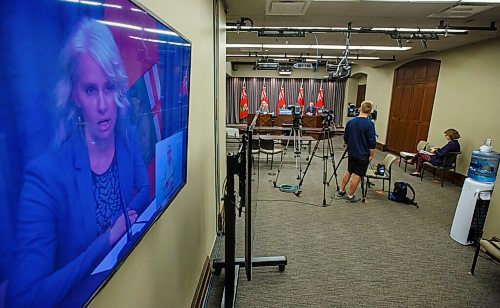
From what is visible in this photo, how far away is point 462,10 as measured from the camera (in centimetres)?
356

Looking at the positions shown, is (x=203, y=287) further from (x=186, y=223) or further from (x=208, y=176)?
(x=208, y=176)

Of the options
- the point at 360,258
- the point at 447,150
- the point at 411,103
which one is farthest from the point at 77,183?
the point at 411,103

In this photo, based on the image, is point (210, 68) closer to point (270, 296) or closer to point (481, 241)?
point (270, 296)

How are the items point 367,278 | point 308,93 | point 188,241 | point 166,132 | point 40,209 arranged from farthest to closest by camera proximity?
point 308,93 < point 367,278 < point 188,241 < point 166,132 < point 40,209

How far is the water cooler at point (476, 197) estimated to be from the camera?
10.5ft

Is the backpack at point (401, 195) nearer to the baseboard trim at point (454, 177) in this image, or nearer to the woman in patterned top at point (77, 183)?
the baseboard trim at point (454, 177)

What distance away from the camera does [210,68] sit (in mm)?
2732

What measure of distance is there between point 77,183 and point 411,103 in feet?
29.3

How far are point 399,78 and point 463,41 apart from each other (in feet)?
10.3

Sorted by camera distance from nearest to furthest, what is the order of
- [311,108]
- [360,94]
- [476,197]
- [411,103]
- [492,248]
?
[492,248] < [476,197] < [411,103] < [360,94] < [311,108]

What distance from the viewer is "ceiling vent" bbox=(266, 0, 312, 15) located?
139 inches

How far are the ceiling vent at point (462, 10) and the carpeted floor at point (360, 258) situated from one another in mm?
2845

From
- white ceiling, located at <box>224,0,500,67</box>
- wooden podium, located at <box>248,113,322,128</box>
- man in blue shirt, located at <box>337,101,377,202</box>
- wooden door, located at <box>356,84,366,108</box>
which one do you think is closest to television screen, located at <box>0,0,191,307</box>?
white ceiling, located at <box>224,0,500,67</box>

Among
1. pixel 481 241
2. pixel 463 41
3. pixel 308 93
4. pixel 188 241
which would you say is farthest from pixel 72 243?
pixel 308 93
